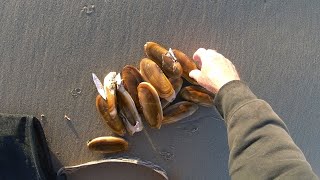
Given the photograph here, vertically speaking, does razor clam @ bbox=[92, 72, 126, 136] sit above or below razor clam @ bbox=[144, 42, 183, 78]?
below

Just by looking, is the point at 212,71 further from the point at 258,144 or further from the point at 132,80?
the point at 258,144

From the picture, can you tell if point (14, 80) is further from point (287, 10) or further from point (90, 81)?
point (287, 10)

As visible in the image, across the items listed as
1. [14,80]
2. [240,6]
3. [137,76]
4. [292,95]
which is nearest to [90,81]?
[137,76]

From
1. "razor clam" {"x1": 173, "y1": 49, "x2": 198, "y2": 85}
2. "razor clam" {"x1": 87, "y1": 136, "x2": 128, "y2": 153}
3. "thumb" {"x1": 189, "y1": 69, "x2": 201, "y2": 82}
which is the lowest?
"razor clam" {"x1": 87, "y1": 136, "x2": 128, "y2": 153}

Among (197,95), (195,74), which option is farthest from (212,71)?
(197,95)

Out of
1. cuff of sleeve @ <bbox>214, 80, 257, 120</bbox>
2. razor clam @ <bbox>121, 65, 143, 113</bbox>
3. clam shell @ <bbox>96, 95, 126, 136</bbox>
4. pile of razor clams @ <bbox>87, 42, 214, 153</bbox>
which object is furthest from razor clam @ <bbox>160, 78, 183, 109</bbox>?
cuff of sleeve @ <bbox>214, 80, 257, 120</bbox>

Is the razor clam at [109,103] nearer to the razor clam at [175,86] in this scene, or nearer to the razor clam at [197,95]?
the razor clam at [175,86]

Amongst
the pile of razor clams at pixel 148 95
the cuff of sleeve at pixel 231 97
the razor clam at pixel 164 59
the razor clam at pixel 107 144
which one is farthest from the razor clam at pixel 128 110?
the cuff of sleeve at pixel 231 97

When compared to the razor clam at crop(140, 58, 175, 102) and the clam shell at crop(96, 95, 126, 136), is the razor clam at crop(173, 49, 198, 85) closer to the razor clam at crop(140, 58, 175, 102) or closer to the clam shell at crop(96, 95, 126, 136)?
the razor clam at crop(140, 58, 175, 102)

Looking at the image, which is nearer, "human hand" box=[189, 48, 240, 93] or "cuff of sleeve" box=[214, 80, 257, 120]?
"cuff of sleeve" box=[214, 80, 257, 120]
